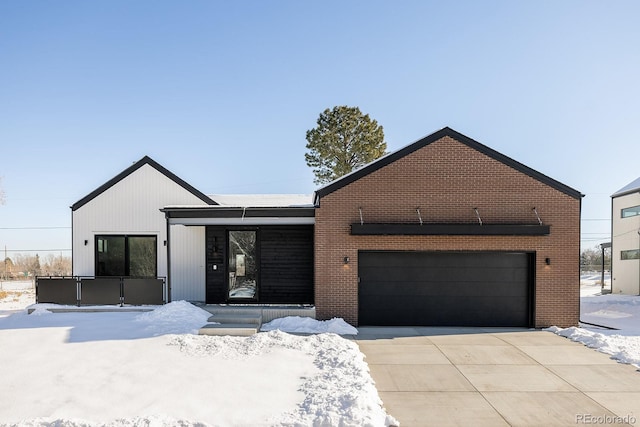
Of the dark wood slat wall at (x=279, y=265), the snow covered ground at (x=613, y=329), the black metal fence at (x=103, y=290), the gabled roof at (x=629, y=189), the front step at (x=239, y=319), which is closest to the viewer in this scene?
the snow covered ground at (x=613, y=329)

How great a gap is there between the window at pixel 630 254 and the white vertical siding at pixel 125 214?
1002 inches

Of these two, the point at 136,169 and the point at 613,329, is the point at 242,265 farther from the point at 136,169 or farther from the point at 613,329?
the point at 613,329

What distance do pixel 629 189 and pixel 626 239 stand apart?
310cm

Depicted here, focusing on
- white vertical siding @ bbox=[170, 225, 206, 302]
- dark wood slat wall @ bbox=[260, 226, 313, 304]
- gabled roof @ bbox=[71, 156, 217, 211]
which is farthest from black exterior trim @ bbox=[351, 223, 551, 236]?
gabled roof @ bbox=[71, 156, 217, 211]

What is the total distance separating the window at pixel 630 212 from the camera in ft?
77.3

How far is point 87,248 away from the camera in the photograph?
14211 mm

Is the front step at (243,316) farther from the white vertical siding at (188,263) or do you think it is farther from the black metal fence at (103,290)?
the black metal fence at (103,290)

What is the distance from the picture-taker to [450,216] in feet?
38.8

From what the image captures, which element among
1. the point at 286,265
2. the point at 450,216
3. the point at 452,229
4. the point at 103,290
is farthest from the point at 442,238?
the point at 103,290

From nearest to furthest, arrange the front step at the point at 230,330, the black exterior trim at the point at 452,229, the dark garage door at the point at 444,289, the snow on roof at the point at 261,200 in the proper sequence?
the front step at the point at 230,330 < the black exterior trim at the point at 452,229 < the dark garage door at the point at 444,289 < the snow on roof at the point at 261,200

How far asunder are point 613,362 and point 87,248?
1589 centimetres

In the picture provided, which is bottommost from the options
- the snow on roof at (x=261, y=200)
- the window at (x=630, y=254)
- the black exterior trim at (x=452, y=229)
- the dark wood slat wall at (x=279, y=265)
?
the window at (x=630, y=254)

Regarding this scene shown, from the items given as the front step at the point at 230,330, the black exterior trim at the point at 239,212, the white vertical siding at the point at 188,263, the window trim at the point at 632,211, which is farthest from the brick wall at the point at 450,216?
the window trim at the point at 632,211

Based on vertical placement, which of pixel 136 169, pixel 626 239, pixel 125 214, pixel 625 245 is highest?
pixel 136 169
